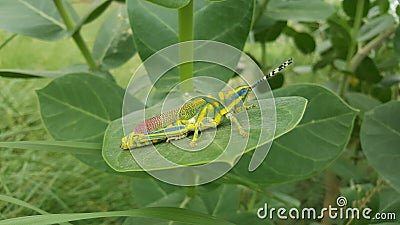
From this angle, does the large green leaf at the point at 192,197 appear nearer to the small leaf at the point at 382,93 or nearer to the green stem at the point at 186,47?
the green stem at the point at 186,47

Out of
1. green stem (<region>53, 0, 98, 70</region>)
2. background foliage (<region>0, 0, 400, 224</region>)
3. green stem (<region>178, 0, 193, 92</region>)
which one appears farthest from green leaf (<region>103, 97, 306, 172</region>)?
green stem (<region>53, 0, 98, 70</region>)

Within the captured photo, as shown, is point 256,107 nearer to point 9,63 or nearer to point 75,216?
point 75,216

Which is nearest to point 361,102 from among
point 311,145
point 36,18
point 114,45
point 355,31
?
point 355,31

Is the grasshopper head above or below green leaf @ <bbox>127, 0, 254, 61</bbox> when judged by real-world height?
below

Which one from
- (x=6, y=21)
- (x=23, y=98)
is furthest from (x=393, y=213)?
(x=23, y=98)

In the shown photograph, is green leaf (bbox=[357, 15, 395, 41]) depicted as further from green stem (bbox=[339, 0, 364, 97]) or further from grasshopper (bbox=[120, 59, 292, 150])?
grasshopper (bbox=[120, 59, 292, 150])

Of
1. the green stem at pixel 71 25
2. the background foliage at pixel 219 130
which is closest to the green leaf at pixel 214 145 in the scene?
the background foliage at pixel 219 130

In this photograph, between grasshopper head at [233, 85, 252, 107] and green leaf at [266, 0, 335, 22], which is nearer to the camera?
grasshopper head at [233, 85, 252, 107]
